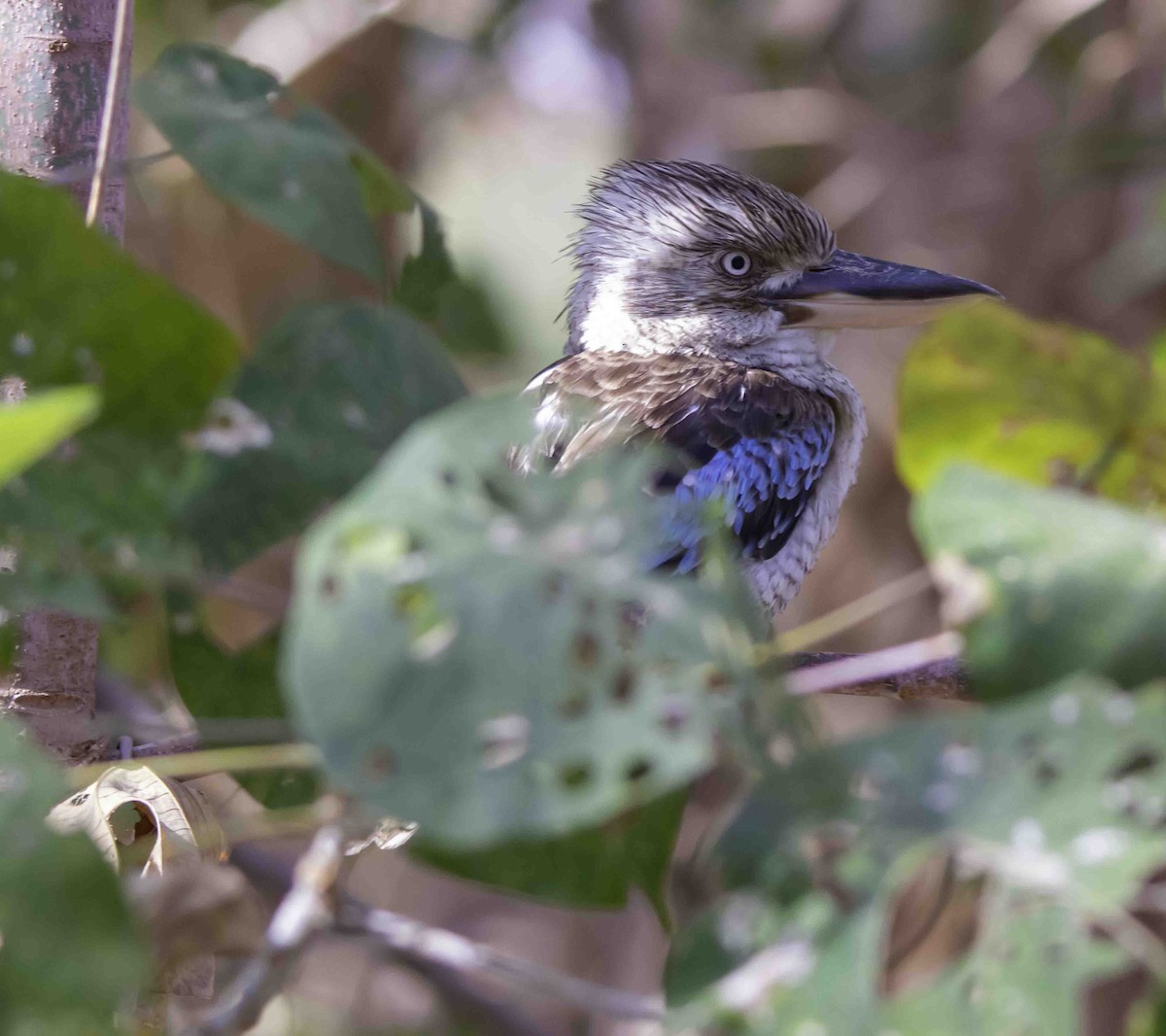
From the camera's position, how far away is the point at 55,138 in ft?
5.34

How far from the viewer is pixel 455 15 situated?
480cm

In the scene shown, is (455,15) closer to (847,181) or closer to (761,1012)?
(847,181)

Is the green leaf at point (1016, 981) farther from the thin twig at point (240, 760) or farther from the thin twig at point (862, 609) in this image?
the thin twig at point (240, 760)

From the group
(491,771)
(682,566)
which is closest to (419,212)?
(682,566)

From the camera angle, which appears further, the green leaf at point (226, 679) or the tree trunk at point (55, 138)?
the tree trunk at point (55, 138)

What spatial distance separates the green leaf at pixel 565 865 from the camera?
951mm

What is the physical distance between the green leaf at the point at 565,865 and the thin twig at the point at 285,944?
0.22 feet

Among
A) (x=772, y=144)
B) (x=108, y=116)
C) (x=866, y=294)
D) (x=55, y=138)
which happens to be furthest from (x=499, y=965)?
(x=772, y=144)

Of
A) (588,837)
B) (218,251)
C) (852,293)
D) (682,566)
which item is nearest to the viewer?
(588,837)

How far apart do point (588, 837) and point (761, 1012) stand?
0.22 meters

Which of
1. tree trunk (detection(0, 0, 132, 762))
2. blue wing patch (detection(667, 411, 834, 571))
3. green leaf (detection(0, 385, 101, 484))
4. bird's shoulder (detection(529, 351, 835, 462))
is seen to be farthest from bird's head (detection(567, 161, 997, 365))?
green leaf (detection(0, 385, 101, 484))

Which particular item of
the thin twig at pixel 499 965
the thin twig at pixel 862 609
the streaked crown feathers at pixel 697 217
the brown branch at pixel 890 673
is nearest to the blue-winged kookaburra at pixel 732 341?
the streaked crown feathers at pixel 697 217

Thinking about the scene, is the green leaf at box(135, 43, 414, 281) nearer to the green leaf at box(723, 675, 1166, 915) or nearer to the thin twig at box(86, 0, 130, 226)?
the thin twig at box(86, 0, 130, 226)

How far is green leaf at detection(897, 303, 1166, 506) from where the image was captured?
113cm
